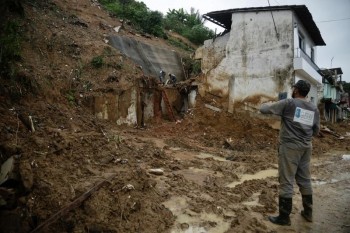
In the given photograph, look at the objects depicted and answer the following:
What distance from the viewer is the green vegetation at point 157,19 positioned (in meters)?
23.0

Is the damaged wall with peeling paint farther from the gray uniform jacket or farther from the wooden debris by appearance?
the wooden debris

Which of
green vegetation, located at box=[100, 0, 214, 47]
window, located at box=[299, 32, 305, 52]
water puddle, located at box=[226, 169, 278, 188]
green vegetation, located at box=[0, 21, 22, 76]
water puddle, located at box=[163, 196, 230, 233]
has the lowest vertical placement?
water puddle, located at box=[226, 169, 278, 188]

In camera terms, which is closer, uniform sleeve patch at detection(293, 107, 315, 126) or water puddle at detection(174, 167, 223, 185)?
uniform sleeve patch at detection(293, 107, 315, 126)

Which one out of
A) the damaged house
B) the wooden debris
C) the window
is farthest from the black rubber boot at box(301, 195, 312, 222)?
the window

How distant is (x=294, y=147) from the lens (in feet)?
13.3

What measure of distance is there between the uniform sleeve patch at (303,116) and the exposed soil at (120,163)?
139cm

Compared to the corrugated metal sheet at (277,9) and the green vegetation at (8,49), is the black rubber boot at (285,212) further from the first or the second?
the corrugated metal sheet at (277,9)

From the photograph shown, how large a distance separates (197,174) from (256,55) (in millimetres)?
8924

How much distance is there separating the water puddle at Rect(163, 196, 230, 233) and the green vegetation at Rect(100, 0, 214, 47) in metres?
19.0

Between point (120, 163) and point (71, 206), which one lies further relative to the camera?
point (120, 163)

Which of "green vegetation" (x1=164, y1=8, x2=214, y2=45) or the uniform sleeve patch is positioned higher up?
"green vegetation" (x1=164, y1=8, x2=214, y2=45)

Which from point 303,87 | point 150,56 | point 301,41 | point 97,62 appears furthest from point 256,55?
point 303,87

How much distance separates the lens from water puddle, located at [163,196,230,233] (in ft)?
12.6

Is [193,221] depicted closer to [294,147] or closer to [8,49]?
[294,147]
